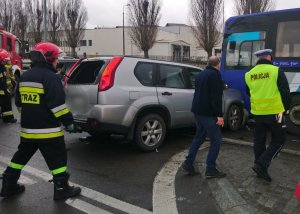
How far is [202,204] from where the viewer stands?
4.48 m

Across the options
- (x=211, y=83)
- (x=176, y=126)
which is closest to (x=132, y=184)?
(x=211, y=83)

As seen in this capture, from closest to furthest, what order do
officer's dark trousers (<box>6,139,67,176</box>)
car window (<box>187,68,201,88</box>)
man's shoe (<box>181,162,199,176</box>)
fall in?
1. officer's dark trousers (<box>6,139,67,176</box>)
2. man's shoe (<box>181,162,199,176</box>)
3. car window (<box>187,68,201,88</box>)

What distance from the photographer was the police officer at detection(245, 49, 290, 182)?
5.08m

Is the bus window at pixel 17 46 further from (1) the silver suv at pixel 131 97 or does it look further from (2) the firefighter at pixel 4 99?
(1) the silver suv at pixel 131 97

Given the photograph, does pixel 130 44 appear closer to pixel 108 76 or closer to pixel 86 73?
pixel 86 73

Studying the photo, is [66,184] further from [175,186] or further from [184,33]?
[184,33]

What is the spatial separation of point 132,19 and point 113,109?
124ft

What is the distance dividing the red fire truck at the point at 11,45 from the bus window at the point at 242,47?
401 inches

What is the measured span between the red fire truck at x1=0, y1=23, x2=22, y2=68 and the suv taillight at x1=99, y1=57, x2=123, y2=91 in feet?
37.7

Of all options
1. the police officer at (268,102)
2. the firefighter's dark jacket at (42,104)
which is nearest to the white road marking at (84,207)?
the firefighter's dark jacket at (42,104)

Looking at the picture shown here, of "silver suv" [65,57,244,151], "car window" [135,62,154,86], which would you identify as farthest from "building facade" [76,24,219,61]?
"car window" [135,62,154,86]

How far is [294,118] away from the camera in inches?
360

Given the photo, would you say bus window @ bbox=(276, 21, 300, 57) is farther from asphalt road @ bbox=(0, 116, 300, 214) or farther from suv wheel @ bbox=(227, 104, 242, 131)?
asphalt road @ bbox=(0, 116, 300, 214)

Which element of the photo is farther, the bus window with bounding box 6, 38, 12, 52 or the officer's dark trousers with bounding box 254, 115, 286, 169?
the bus window with bounding box 6, 38, 12, 52
